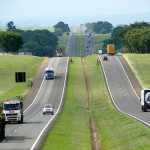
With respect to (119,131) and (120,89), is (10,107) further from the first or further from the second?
(120,89)

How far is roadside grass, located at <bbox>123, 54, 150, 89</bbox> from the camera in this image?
15525 centimetres

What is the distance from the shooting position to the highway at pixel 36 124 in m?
53.1

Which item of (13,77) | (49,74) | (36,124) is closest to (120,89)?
(49,74)

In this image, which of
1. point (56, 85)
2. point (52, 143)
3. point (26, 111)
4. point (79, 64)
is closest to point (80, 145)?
point (52, 143)

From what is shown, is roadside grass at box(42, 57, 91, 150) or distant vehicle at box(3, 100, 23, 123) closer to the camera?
roadside grass at box(42, 57, 91, 150)

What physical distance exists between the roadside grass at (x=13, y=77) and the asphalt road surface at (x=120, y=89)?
19.3 meters

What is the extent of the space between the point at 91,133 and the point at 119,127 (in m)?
3.24

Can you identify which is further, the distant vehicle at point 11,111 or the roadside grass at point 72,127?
the distant vehicle at point 11,111

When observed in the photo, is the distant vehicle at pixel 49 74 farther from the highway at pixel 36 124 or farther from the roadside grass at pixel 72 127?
the roadside grass at pixel 72 127

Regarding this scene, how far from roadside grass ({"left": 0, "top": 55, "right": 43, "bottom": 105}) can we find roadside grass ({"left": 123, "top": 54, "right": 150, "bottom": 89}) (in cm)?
2676

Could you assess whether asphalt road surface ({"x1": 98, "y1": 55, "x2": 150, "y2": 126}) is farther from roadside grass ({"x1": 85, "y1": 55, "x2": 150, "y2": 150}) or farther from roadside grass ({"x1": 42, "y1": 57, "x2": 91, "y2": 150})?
roadside grass ({"x1": 42, "y1": 57, "x2": 91, "y2": 150})

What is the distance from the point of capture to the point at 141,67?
583 ft

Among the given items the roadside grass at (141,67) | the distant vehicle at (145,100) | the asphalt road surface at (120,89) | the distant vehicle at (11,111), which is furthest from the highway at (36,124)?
the roadside grass at (141,67)

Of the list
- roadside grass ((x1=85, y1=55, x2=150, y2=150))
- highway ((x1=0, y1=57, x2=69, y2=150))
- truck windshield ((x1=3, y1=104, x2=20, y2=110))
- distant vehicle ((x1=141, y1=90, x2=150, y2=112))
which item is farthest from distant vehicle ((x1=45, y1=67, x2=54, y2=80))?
truck windshield ((x1=3, y1=104, x2=20, y2=110))
